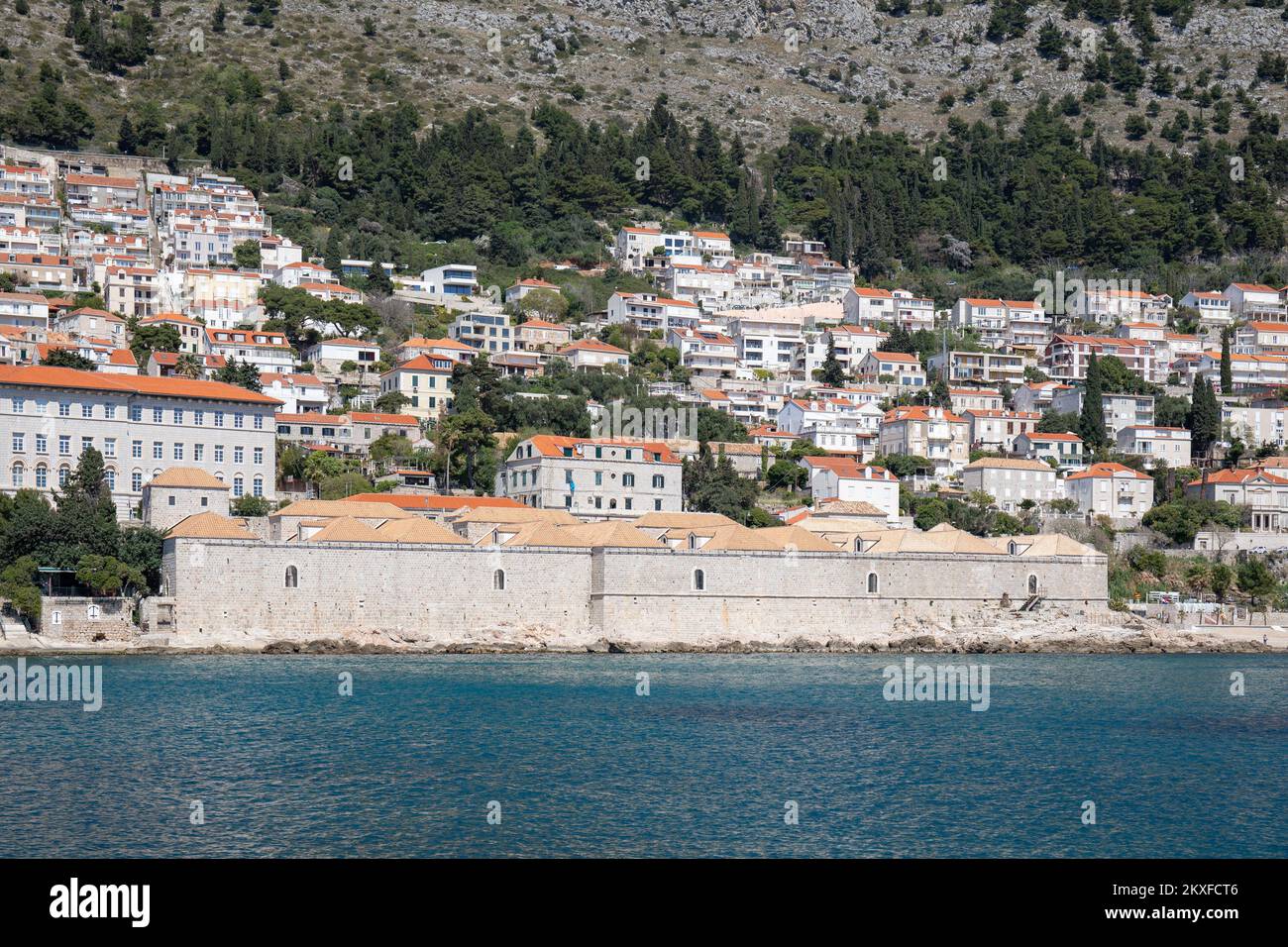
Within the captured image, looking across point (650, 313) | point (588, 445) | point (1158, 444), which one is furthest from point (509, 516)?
point (650, 313)

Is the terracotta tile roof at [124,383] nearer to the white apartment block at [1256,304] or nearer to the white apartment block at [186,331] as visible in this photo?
the white apartment block at [186,331]

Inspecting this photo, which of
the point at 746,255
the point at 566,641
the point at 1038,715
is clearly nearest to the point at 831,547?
the point at 566,641

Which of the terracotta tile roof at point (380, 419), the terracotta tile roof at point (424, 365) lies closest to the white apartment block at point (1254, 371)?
the terracotta tile roof at point (424, 365)

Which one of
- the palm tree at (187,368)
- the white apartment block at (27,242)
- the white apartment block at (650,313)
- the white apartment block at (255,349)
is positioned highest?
the white apartment block at (27,242)

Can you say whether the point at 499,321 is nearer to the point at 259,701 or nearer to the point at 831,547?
the point at 831,547

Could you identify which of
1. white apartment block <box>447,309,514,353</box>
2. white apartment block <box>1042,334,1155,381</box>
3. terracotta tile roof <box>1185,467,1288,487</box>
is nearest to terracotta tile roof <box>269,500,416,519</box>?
white apartment block <box>447,309,514,353</box>

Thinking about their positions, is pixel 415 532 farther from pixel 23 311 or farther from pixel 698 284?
pixel 698 284
